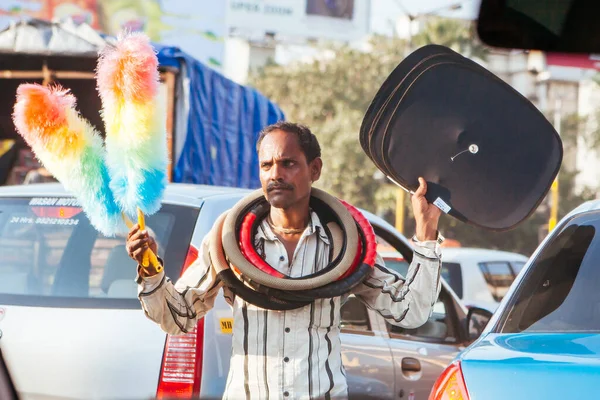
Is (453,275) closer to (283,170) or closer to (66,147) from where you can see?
(283,170)

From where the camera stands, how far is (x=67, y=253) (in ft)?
15.9

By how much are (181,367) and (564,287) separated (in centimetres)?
148

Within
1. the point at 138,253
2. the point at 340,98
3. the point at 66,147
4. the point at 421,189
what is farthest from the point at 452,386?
the point at 340,98

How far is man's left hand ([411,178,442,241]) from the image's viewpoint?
3504 millimetres

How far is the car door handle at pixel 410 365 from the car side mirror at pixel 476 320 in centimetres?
31

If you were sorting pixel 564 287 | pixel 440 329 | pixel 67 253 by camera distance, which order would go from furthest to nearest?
pixel 440 329, pixel 67 253, pixel 564 287

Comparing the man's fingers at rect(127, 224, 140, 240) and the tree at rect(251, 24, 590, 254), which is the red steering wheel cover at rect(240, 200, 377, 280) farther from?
the tree at rect(251, 24, 590, 254)

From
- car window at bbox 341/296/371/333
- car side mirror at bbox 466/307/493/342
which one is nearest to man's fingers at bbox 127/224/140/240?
car window at bbox 341/296/371/333

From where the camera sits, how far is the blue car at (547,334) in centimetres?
319

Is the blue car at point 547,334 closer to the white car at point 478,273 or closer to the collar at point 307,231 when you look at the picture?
the collar at point 307,231

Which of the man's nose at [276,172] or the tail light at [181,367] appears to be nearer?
the man's nose at [276,172]

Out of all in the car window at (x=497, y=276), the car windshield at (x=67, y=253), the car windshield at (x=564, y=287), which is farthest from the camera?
the car window at (x=497, y=276)

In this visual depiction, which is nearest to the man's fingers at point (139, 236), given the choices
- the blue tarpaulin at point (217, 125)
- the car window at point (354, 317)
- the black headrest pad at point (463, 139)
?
the black headrest pad at point (463, 139)

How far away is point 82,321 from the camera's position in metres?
4.30
